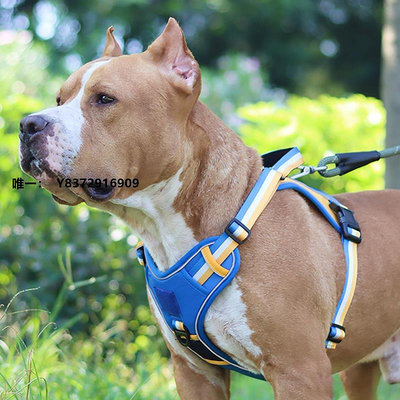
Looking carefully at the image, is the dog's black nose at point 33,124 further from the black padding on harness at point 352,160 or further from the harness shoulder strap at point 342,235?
the black padding on harness at point 352,160

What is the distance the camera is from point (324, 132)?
21.3 ft

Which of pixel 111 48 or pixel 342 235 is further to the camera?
pixel 111 48

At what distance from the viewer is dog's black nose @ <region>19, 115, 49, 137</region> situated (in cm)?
248

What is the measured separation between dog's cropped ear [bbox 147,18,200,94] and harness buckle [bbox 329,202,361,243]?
2.66ft

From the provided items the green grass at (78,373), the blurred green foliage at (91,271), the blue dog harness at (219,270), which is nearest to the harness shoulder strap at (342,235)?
the blue dog harness at (219,270)

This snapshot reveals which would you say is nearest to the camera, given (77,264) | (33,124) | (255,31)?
(33,124)

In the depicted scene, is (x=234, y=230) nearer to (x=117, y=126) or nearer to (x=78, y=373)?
(x=117, y=126)

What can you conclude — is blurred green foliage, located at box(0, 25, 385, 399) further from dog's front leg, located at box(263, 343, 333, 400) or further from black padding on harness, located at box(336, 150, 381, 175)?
black padding on harness, located at box(336, 150, 381, 175)

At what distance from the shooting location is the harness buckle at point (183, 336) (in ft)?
8.81

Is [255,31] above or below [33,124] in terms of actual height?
below

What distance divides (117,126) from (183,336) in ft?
2.77

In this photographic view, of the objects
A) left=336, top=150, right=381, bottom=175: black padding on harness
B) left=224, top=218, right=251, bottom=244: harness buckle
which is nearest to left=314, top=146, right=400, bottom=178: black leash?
left=336, top=150, right=381, bottom=175: black padding on harness

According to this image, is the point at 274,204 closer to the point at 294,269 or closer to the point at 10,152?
the point at 294,269

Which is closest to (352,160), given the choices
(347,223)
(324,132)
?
(347,223)
